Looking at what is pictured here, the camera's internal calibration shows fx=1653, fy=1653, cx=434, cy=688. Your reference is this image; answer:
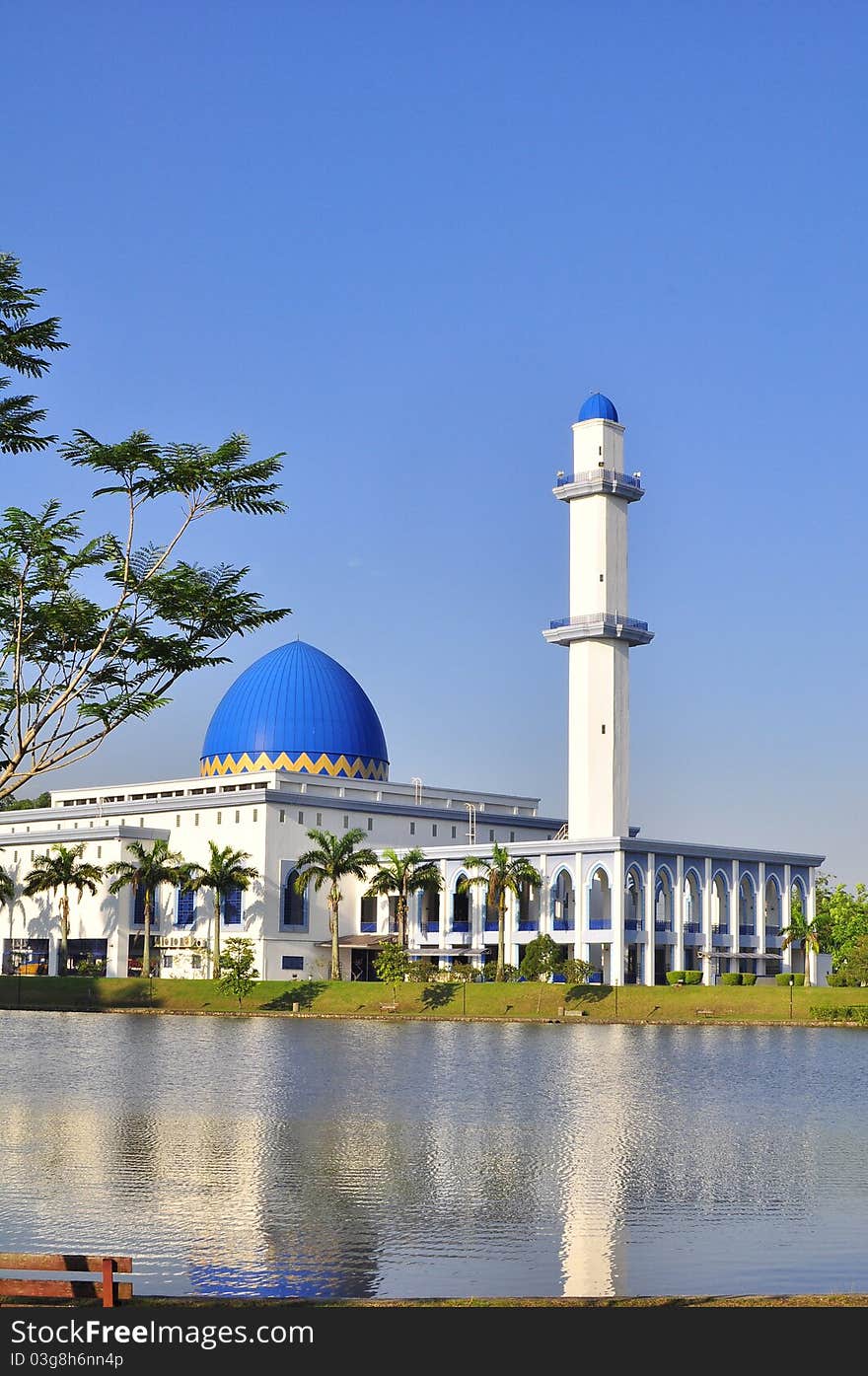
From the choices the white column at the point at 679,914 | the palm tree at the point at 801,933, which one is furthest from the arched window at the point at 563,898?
the palm tree at the point at 801,933

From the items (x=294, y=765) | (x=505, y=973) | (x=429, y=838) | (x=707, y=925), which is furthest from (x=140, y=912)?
(x=707, y=925)

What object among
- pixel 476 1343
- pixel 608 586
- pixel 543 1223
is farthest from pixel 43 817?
pixel 476 1343

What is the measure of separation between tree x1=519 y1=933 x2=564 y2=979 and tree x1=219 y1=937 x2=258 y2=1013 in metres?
13.0

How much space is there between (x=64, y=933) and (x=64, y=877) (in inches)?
135

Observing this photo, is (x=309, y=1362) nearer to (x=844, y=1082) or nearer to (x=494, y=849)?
(x=844, y=1082)

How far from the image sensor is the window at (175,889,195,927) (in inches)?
3698

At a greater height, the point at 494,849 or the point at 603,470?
the point at 603,470

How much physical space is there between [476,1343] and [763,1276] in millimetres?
5015

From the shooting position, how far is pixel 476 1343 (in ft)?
38.1

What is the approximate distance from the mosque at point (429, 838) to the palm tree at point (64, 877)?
67.2 inches

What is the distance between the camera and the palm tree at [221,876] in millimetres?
86938

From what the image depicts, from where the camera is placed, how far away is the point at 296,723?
3935 inches

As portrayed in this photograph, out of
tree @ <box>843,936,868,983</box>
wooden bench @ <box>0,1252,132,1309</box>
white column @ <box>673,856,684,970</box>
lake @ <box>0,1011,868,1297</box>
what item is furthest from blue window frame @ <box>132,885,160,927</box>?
wooden bench @ <box>0,1252,132,1309</box>

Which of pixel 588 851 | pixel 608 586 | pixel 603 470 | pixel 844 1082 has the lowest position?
pixel 844 1082
